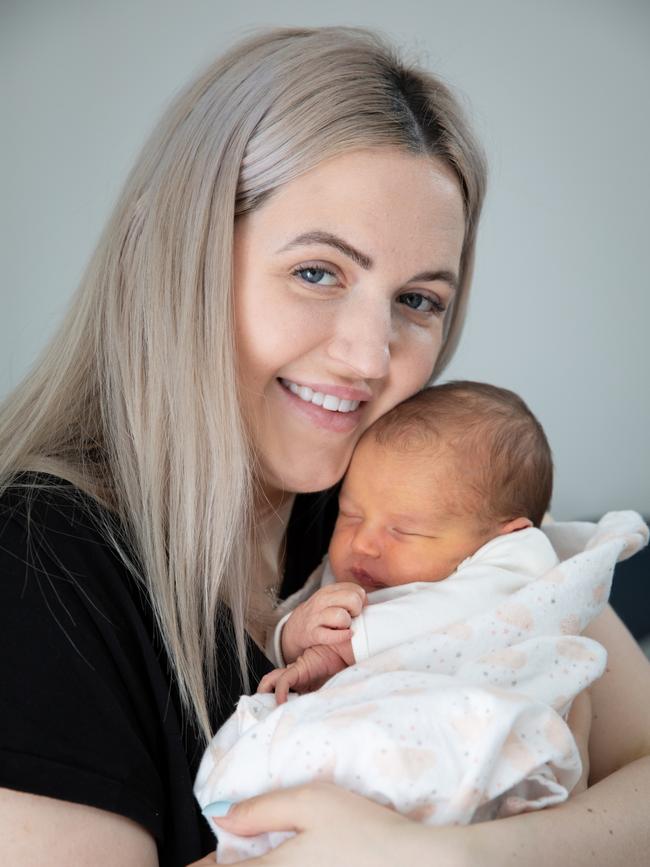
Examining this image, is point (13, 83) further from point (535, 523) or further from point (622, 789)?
point (622, 789)

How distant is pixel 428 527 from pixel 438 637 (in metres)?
0.28

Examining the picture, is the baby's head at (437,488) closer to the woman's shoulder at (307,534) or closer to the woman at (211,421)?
the woman at (211,421)

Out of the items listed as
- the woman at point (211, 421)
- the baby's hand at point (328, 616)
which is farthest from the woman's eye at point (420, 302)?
the baby's hand at point (328, 616)

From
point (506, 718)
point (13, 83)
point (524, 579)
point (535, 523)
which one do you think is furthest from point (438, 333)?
point (13, 83)

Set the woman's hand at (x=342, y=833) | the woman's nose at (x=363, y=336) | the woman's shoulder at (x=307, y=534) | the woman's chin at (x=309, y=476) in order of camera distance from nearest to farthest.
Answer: the woman's hand at (x=342, y=833), the woman's nose at (x=363, y=336), the woman's chin at (x=309, y=476), the woman's shoulder at (x=307, y=534)

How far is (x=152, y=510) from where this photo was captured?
4.53 ft

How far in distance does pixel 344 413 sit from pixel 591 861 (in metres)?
0.77

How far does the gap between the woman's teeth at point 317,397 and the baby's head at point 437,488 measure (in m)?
0.10

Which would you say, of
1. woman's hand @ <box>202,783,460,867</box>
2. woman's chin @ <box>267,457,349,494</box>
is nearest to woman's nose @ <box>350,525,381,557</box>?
woman's chin @ <box>267,457,349,494</box>

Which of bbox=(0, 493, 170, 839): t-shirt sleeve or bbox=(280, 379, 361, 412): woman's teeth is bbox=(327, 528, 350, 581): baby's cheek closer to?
bbox=(280, 379, 361, 412): woman's teeth

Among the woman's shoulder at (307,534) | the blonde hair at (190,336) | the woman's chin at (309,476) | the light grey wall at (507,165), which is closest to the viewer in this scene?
the blonde hair at (190,336)

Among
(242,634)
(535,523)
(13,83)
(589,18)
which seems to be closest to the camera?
(242,634)

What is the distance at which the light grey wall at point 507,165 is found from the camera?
2824mm

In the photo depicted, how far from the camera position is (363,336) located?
152 cm
